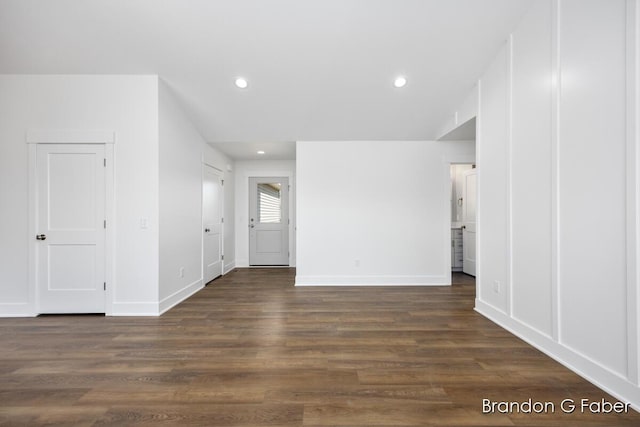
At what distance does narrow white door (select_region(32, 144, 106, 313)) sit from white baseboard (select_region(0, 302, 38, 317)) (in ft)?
0.33

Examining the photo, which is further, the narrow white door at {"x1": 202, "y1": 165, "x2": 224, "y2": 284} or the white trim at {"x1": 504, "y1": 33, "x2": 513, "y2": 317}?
the narrow white door at {"x1": 202, "y1": 165, "x2": 224, "y2": 284}

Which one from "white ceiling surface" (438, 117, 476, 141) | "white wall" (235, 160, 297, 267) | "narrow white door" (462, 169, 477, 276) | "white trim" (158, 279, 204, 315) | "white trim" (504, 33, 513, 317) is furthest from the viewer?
"white wall" (235, 160, 297, 267)

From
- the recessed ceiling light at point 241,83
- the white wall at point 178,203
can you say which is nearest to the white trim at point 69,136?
the white wall at point 178,203

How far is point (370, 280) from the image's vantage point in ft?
15.8

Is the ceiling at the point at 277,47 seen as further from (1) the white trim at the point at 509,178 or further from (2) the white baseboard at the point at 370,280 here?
(2) the white baseboard at the point at 370,280

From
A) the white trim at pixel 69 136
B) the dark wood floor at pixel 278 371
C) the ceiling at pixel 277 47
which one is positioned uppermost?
the ceiling at pixel 277 47

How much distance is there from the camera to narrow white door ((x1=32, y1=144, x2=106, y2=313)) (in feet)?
11.0

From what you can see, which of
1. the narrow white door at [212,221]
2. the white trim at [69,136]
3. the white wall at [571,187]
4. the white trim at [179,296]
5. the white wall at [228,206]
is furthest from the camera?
the white wall at [228,206]

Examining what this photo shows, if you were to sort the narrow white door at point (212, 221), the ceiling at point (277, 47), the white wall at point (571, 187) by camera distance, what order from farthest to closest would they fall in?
the narrow white door at point (212, 221), the ceiling at point (277, 47), the white wall at point (571, 187)

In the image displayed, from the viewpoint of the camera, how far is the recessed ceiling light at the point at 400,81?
11.6ft

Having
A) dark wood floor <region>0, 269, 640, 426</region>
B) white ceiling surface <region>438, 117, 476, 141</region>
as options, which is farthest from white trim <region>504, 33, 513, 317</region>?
white ceiling surface <region>438, 117, 476, 141</region>

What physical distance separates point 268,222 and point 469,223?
13.5 feet

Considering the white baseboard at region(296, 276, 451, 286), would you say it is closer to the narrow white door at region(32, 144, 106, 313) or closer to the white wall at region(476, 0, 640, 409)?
the white wall at region(476, 0, 640, 409)

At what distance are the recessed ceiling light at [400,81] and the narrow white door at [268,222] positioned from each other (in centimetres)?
355
